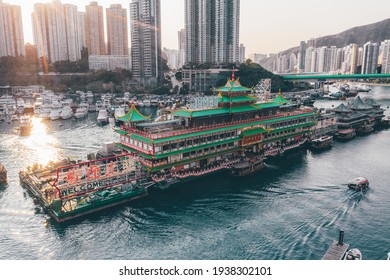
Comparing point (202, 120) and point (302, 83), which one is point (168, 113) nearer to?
point (202, 120)

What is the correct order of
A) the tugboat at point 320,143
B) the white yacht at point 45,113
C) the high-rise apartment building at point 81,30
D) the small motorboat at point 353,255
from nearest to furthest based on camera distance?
the small motorboat at point 353,255, the tugboat at point 320,143, the white yacht at point 45,113, the high-rise apartment building at point 81,30

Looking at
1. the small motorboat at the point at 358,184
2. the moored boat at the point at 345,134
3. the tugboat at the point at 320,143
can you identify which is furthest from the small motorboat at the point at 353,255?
the moored boat at the point at 345,134

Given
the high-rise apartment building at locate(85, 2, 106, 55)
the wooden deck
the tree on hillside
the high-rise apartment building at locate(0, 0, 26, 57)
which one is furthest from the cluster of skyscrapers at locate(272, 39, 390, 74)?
the high-rise apartment building at locate(0, 0, 26, 57)

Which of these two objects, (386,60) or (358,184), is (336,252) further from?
(386,60)

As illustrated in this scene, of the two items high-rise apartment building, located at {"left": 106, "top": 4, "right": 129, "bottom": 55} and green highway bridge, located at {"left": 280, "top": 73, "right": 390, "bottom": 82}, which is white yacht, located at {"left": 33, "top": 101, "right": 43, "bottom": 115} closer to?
high-rise apartment building, located at {"left": 106, "top": 4, "right": 129, "bottom": 55}

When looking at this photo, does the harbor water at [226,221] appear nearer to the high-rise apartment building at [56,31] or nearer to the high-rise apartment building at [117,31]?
the high-rise apartment building at [56,31]

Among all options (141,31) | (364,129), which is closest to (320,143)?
(364,129)
